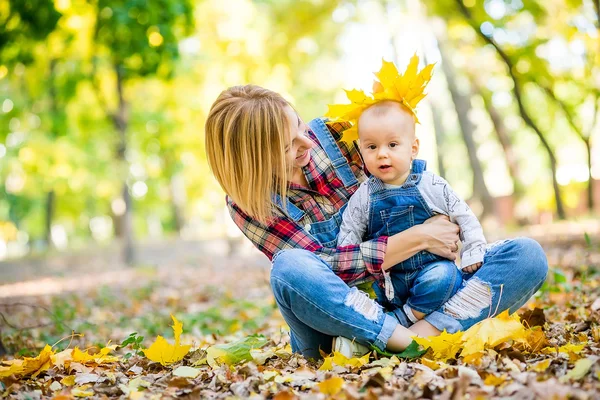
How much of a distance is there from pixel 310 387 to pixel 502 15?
736 centimetres

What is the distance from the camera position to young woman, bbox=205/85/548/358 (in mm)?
2520

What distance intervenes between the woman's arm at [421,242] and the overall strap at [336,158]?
1.59 ft

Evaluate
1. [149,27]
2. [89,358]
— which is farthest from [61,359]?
[149,27]

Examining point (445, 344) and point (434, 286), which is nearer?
point (445, 344)

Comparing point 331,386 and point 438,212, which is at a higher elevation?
point 438,212

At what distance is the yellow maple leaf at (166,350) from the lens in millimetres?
2678

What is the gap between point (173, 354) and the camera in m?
2.72

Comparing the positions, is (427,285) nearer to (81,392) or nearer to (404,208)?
(404,208)

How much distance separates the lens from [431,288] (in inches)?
101

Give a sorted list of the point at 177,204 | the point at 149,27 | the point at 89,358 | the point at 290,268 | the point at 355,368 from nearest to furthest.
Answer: the point at 355,368 < the point at 290,268 < the point at 89,358 < the point at 149,27 < the point at 177,204

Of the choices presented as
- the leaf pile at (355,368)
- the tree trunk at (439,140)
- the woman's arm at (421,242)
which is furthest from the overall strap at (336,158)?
the tree trunk at (439,140)

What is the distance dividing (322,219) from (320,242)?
132 mm

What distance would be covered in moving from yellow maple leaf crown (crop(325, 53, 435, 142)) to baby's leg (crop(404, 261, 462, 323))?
0.67 m

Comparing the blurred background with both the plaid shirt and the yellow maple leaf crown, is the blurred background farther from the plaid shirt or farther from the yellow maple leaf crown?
the yellow maple leaf crown
